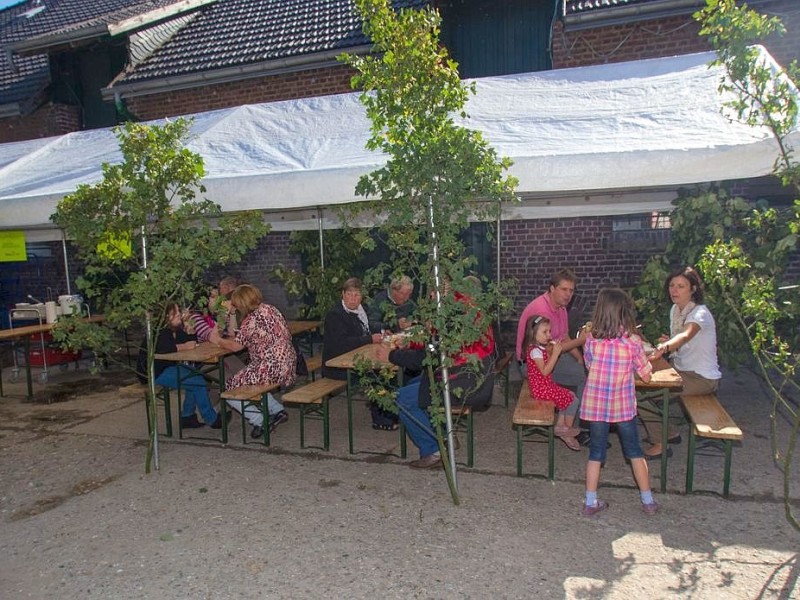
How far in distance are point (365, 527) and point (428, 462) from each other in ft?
3.17

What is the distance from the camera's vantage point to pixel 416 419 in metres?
4.53

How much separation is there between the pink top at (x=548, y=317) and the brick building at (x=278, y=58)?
1.31m

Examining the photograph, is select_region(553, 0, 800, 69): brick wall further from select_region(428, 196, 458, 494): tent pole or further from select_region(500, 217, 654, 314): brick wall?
select_region(428, 196, 458, 494): tent pole

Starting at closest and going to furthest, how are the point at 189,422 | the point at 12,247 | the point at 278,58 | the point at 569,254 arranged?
the point at 189,422
the point at 12,247
the point at 569,254
the point at 278,58

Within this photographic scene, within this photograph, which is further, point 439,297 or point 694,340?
point 694,340

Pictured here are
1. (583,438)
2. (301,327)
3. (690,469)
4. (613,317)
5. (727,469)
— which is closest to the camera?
(613,317)

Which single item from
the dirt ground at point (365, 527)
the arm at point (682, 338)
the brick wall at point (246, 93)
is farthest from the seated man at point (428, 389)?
the brick wall at point (246, 93)

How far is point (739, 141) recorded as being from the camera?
161 inches

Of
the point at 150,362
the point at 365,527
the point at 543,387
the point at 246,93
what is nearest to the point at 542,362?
the point at 543,387

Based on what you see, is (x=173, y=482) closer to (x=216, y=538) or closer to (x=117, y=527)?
(x=117, y=527)

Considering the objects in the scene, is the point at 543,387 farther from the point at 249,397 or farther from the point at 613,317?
the point at 249,397

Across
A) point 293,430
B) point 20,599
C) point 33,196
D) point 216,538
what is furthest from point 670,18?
point 20,599

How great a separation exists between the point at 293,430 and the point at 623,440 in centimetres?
300

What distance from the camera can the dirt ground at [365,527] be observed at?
320 cm
